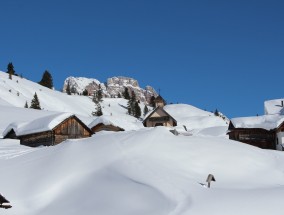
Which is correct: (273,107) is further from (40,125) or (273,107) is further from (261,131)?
(40,125)

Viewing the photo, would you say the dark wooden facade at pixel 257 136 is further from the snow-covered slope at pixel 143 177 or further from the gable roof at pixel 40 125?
the snow-covered slope at pixel 143 177

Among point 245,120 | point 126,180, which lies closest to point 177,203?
point 126,180

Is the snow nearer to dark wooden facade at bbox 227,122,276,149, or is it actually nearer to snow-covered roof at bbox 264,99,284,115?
dark wooden facade at bbox 227,122,276,149

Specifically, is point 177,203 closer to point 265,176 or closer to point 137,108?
point 265,176

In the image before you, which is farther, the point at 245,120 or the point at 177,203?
the point at 245,120

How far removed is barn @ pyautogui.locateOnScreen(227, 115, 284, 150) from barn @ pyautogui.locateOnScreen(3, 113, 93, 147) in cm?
1732

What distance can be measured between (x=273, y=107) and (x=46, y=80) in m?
79.1

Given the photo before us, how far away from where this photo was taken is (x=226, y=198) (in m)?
16.7

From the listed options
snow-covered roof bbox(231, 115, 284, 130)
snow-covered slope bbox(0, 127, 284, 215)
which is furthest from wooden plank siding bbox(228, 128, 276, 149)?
snow-covered slope bbox(0, 127, 284, 215)

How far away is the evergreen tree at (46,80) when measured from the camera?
131000 mm

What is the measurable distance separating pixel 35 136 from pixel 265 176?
82.6 ft

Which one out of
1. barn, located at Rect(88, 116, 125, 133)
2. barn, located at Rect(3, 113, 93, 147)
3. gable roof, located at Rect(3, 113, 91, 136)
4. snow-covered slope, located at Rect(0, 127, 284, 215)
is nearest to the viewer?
snow-covered slope, located at Rect(0, 127, 284, 215)

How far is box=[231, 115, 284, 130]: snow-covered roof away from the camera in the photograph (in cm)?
4738

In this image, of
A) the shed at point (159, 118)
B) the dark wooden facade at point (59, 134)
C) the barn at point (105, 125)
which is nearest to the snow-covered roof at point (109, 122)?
the barn at point (105, 125)
